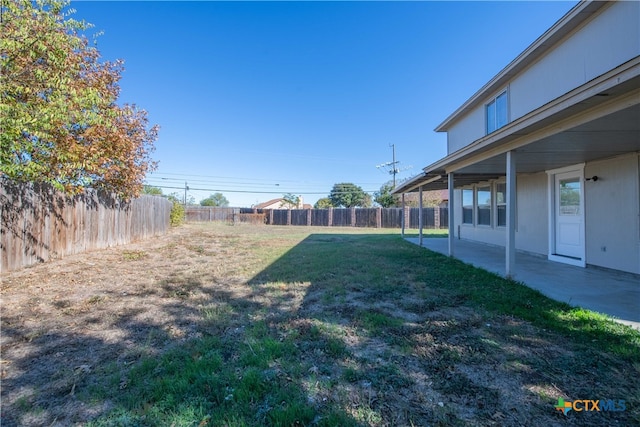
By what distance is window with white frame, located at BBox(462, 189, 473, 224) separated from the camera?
11993 mm

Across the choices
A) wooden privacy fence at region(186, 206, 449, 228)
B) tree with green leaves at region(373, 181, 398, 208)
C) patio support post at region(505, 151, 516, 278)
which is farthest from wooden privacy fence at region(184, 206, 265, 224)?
patio support post at region(505, 151, 516, 278)

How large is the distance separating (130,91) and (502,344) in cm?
1288

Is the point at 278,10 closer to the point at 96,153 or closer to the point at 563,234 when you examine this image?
the point at 96,153

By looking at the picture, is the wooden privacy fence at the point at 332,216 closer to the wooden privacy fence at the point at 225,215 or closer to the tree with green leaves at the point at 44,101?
the wooden privacy fence at the point at 225,215

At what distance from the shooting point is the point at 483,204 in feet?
36.1

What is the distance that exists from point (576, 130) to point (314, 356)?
4496mm

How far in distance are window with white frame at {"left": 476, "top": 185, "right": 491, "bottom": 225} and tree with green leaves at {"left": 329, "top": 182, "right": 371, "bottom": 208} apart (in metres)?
35.4

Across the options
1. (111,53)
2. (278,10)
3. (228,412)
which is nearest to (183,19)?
(111,53)

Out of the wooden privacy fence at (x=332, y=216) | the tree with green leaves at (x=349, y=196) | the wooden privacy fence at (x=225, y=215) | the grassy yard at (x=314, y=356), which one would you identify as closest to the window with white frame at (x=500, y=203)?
the grassy yard at (x=314, y=356)

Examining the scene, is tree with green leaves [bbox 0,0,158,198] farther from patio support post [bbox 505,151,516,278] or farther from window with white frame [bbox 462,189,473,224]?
window with white frame [bbox 462,189,473,224]

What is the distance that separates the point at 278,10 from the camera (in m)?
11.2

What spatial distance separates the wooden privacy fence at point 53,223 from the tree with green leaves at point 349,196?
38.5 metres

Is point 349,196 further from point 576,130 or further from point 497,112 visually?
point 576,130

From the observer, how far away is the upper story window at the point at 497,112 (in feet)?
27.7
